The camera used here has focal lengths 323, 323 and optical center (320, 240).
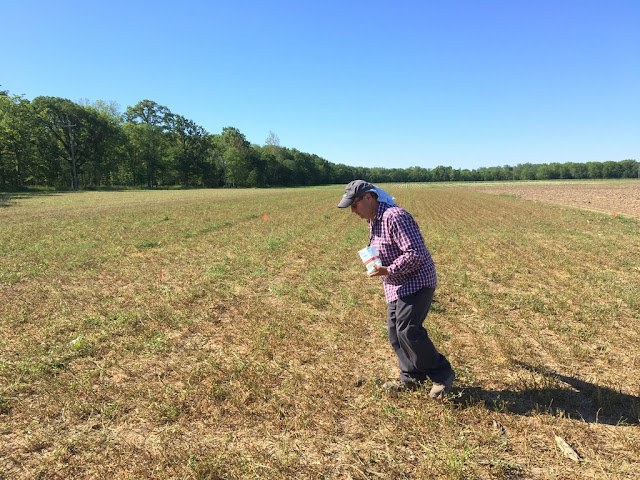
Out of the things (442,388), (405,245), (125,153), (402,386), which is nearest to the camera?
(405,245)

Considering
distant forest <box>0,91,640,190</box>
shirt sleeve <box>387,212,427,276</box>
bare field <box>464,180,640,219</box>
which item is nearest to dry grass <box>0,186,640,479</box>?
shirt sleeve <box>387,212,427,276</box>

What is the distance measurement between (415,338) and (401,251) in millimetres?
828

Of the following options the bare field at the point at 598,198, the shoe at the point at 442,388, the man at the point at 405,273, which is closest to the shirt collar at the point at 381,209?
the man at the point at 405,273

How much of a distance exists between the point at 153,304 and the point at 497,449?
550 cm

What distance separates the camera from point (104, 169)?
206ft

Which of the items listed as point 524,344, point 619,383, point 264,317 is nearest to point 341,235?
point 264,317

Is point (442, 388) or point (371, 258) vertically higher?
point (371, 258)

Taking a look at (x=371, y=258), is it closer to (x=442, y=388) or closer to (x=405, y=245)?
(x=405, y=245)

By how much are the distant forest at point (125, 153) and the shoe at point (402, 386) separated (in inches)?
2399

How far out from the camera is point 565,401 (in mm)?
3227

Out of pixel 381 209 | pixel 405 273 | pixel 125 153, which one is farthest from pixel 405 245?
pixel 125 153

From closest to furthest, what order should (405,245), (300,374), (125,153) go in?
1. (405,245)
2. (300,374)
3. (125,153)

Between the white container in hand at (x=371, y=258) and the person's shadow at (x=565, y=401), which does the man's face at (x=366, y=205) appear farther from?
the person's shadow at (x=565, y=401)

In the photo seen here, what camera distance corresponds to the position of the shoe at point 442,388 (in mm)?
3141
